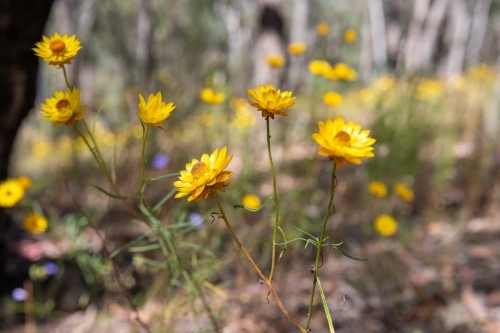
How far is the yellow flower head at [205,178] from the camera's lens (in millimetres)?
627

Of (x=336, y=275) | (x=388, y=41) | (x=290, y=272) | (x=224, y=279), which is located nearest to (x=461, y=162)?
(x=336, y=275)

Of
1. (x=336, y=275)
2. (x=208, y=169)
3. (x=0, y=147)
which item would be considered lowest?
(x=336, y=275)

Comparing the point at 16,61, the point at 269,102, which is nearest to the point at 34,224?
the point at 16,61

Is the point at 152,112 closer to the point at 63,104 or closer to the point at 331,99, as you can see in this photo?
the point at 63,104

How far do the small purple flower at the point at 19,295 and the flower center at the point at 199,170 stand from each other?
147cm

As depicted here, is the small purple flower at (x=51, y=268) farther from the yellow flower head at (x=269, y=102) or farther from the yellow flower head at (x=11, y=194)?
the yellow flower head at (x=269, y=102)

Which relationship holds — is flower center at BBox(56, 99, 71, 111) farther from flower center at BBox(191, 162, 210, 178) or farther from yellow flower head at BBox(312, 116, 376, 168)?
yellow flower head at BBox(312, 116, 376, 168)

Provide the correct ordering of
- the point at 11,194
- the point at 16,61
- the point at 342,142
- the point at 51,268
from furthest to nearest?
the point at 51,268
the point at 16,61
the point at 11,194
the point at 342,142

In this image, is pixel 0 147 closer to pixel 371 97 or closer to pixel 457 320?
pixel 457 320

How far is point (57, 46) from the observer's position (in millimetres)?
802

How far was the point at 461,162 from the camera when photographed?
2871 mm

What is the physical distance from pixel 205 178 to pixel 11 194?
3.28 ft

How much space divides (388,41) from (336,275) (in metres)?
6.65

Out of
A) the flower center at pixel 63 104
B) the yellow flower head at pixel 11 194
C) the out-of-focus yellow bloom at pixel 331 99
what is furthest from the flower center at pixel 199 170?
the out-of-focus yellow bloom at pixel 331 99
